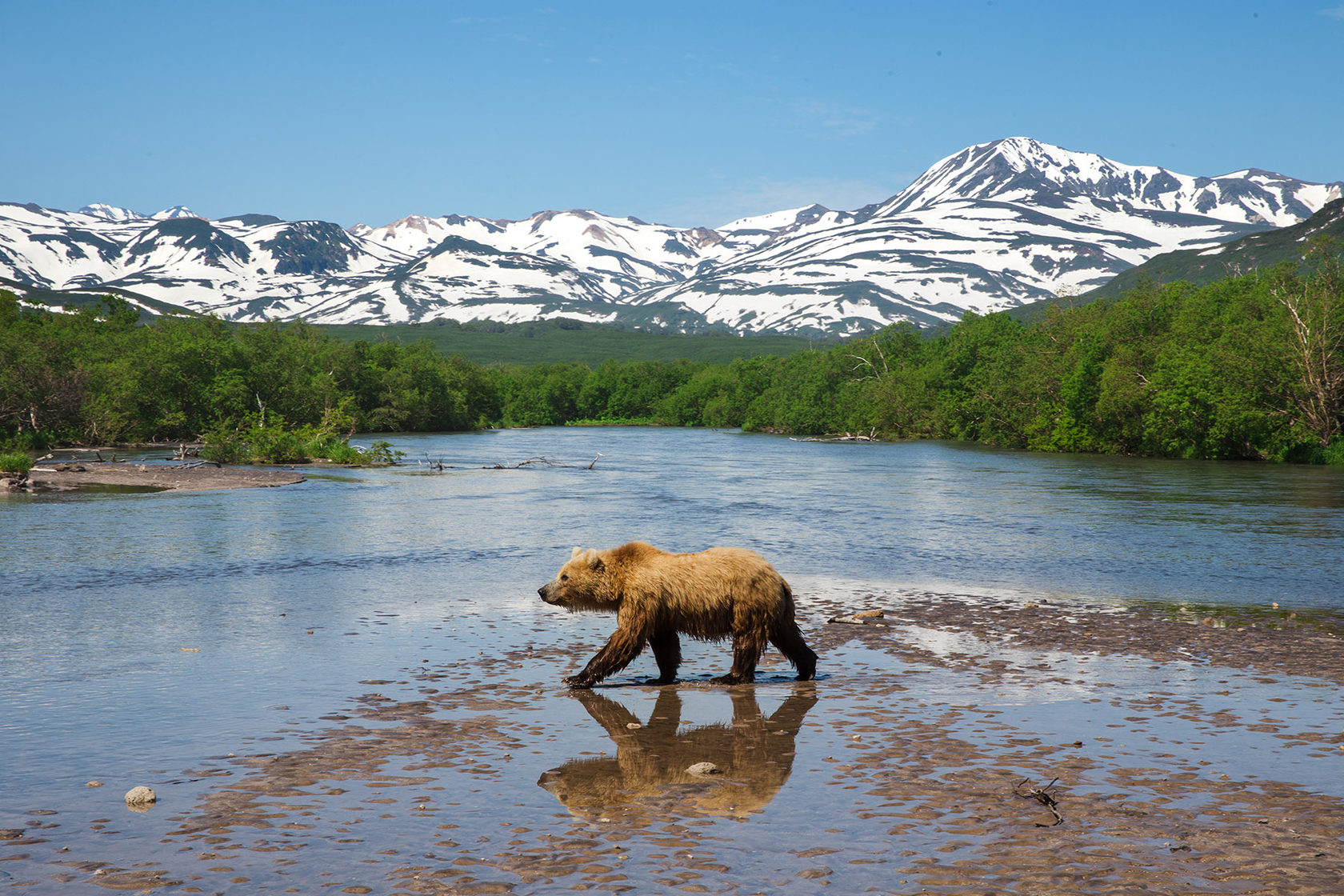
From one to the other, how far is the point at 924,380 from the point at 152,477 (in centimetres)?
7563

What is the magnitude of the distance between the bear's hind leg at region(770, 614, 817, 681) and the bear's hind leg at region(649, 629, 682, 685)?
3.69ft

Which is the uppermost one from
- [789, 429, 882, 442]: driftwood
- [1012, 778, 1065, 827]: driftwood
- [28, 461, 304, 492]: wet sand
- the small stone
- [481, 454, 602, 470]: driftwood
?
[789, 429, 882, 442]: driftwood

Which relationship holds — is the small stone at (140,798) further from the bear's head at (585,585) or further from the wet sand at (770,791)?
the bear's head at (585,585)

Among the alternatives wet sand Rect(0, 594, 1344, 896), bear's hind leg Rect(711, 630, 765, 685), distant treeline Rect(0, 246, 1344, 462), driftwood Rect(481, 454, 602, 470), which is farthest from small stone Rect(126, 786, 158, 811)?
distant treeline Rect(0, 246, 1344, 462)

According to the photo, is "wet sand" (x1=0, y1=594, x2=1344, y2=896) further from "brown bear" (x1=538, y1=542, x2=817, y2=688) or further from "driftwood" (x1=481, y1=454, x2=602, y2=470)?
"driftwood" (x1=481, y1=454, x2=602, y2=470)

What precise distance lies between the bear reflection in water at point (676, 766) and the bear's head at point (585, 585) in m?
1.29

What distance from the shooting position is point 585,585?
11.9 meters

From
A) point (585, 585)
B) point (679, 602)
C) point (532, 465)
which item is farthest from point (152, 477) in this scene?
point (679, 602)

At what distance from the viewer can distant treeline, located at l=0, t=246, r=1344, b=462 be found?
6056 cm

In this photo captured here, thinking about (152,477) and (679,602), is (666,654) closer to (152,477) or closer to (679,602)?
(679,602)

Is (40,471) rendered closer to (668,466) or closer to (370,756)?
(668,466)

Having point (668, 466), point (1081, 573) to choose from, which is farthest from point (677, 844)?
point (668, 466)

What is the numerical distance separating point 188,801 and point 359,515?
2647cm

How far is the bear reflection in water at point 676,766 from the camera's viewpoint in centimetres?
771
